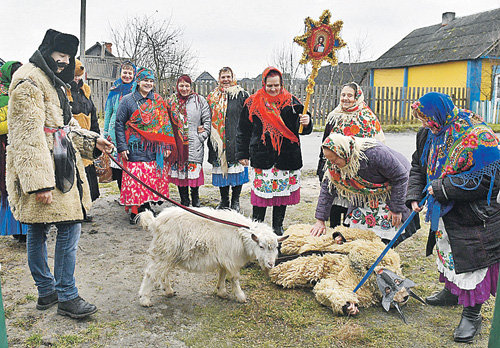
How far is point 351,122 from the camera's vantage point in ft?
16.9

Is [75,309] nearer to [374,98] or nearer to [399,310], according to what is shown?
[399,310]

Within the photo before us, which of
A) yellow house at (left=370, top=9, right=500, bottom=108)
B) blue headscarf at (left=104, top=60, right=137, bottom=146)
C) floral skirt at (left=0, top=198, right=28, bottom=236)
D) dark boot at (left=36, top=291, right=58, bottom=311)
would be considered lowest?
dark boot at (left=36, top=291, right=58, bottom=311)

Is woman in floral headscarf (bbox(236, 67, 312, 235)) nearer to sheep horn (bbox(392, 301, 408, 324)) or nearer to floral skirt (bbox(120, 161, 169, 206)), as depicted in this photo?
floral skirt (bbox(120, 161, 169, 206))

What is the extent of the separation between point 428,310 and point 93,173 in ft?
13.5

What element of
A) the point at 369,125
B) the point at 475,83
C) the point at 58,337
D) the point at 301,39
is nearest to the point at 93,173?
the point at 58,337

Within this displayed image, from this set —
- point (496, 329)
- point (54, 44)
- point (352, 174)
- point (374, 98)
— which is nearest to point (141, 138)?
point (54, 44)

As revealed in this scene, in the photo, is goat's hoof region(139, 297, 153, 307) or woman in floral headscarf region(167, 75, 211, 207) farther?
woman in floral headscarf region(167, 75, 211, 207)

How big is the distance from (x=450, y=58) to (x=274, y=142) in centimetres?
2131

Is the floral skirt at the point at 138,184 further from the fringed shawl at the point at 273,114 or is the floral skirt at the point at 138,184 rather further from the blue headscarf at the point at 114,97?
the fringed shawl at the point at 273,114

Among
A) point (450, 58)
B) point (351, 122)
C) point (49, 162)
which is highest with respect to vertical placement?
point (450, 58)

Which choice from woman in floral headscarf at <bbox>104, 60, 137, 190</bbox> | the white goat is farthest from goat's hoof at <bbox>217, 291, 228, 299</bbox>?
woman in floral headscarf at <bbox>104, 60, 137, 190</bbox>

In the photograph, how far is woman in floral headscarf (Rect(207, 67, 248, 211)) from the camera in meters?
6.41

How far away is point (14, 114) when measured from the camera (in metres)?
3.01

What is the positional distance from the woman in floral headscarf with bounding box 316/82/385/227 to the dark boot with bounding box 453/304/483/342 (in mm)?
1983
